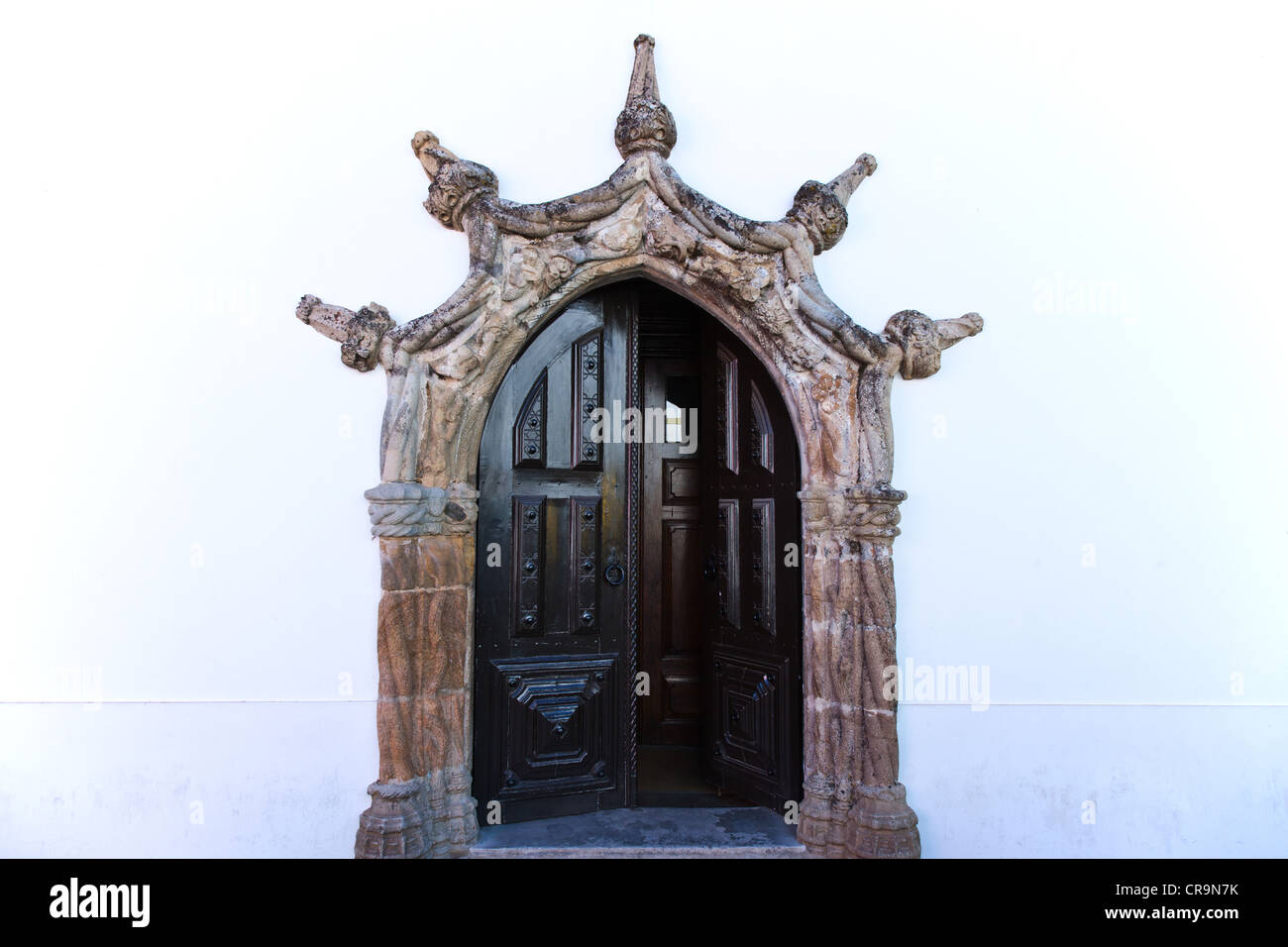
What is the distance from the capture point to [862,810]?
9.11 ft

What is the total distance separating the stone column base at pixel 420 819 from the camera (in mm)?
2648

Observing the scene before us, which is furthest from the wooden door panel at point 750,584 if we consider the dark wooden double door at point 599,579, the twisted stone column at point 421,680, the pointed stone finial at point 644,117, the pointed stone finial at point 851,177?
the twisted stone column at point 421,680

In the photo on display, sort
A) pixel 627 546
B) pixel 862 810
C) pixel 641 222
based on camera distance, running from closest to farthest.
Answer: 1. pixel 862 810
2. pixel 641 222
3. pixel 627 546

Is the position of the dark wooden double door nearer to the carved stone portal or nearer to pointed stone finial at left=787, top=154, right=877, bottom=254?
the carved stone portal

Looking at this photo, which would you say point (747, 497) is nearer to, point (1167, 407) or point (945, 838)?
point (945, 838)

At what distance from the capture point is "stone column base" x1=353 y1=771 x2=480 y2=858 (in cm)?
265

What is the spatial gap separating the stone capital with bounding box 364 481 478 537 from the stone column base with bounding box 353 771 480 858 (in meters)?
0.95

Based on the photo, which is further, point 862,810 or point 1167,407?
point 1167,407

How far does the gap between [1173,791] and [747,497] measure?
212cm

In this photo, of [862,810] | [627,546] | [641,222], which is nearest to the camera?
[862,810]

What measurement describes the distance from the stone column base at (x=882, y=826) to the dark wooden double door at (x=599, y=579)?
0.33 m

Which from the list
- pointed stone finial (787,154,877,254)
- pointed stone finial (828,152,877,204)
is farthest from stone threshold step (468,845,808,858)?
pointed stone finial (828,152,877,204)

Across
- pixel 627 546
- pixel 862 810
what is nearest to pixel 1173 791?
pixel 862 810
